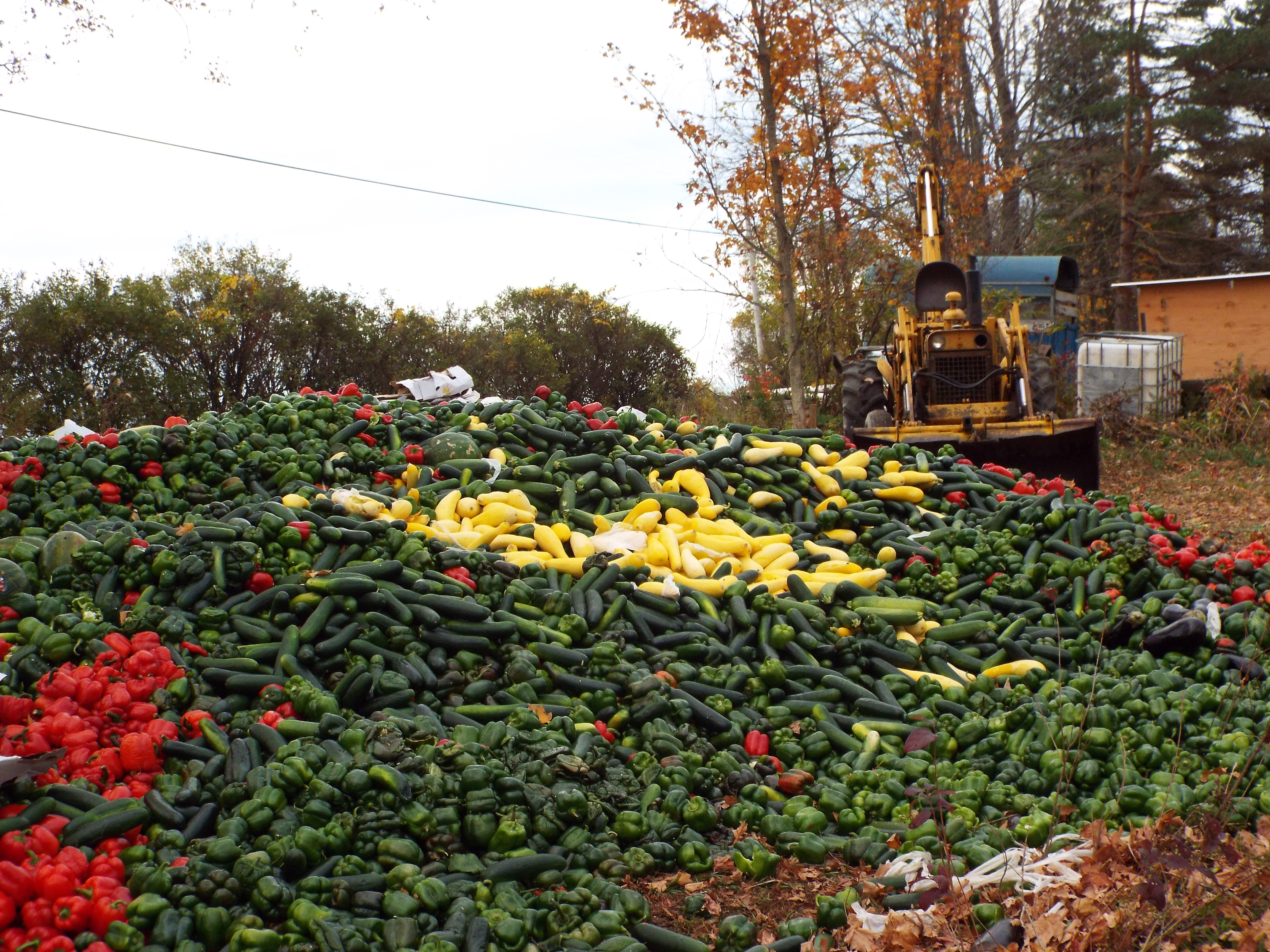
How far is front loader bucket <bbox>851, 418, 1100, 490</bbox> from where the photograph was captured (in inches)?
418

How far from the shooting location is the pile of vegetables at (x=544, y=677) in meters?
3.43

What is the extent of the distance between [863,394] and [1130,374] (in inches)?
305

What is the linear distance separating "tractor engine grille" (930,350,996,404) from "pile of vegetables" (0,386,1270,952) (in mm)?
4670

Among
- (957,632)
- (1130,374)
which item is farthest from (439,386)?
(1130,374)

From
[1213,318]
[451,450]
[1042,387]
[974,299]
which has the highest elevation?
[1213,318]

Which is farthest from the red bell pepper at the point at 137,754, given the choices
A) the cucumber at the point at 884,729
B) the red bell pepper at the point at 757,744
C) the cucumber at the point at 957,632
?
the cucumber at the point at 957,632

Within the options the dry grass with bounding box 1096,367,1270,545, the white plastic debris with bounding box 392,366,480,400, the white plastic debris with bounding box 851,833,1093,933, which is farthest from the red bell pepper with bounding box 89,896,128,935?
the dry grass with bounding box 1096,367,1270,545

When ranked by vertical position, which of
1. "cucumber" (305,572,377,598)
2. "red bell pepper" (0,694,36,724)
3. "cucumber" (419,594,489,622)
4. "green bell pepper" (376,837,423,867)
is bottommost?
"green bell pepper" (376,837,423,867)

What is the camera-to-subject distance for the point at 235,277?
16312 mm

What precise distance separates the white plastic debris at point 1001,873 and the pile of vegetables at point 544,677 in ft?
0.39

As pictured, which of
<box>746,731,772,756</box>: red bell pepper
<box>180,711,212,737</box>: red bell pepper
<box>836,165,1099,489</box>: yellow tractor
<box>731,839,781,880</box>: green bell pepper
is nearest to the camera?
<box>731,839,781,880</box>: green bell pepper

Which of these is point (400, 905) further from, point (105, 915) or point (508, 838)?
point (105, 915)

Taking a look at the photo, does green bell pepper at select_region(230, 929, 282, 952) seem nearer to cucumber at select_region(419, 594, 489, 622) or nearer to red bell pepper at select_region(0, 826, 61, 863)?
red bell pepper at select_region(0, 826, 61, 863)

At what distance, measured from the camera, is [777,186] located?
14.7 metres
